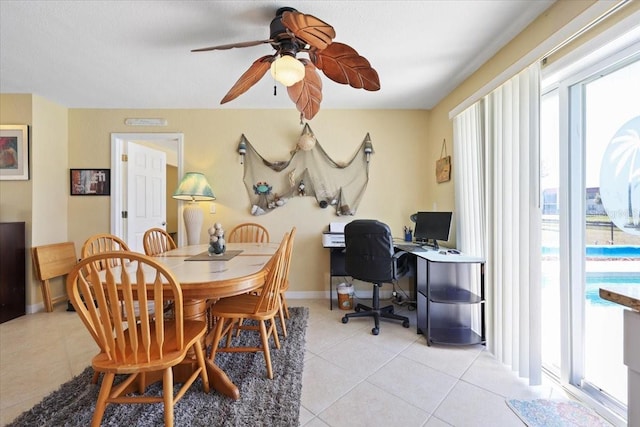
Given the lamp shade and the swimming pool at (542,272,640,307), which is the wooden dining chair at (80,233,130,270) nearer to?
the lamp shade

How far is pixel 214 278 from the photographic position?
1.30m

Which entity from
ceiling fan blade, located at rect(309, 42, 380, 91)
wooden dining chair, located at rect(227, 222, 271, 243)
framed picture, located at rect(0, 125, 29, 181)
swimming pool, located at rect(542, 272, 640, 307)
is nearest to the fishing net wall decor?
wooden dining chair, located at rect(227, 222, 271, 243)

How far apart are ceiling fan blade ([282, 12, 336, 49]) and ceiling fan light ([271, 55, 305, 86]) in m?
0.17

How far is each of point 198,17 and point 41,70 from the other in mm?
1873

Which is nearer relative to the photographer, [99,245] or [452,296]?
[99,245]

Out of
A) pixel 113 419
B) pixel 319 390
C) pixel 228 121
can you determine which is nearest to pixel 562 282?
pixel 319 390

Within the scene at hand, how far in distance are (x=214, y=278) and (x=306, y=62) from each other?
1.52 m

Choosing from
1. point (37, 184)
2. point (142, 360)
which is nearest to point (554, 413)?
point (142, 360)

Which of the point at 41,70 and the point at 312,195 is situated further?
the point at 312,195

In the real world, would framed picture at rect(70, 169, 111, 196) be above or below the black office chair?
above

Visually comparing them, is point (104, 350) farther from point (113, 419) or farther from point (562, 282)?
point (562, 282)

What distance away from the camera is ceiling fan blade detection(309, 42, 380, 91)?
1510 millimetres

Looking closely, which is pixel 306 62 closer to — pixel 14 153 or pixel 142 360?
pixel 142 360

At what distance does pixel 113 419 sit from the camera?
1.30m
